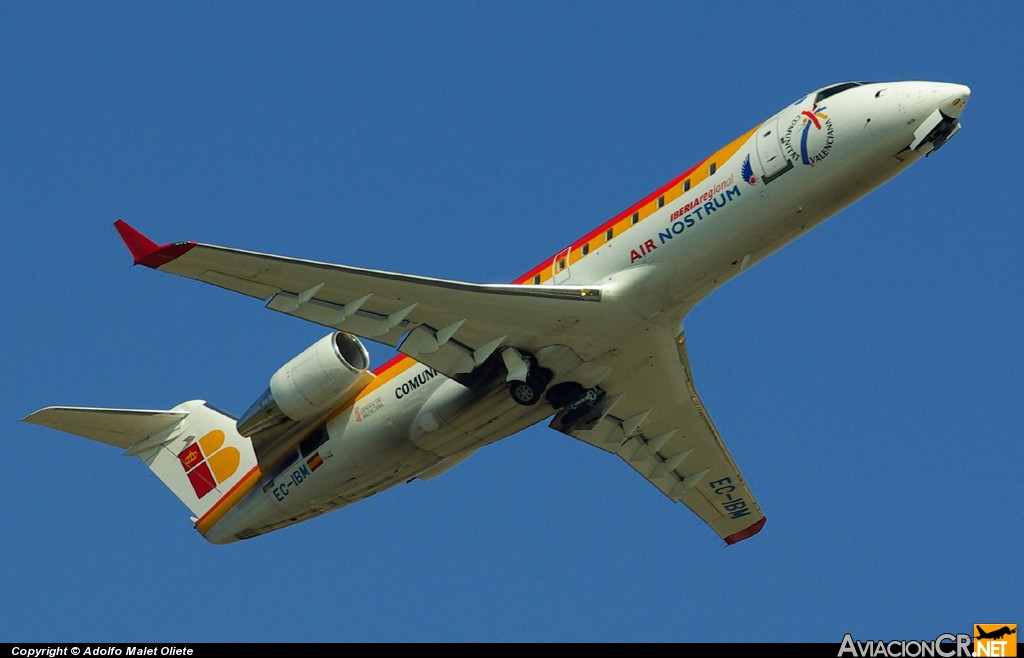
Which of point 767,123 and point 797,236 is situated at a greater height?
point 767,123

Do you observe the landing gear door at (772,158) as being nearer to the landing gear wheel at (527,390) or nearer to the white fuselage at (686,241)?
the white fuselage at (686,241)

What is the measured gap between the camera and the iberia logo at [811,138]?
2581 cm

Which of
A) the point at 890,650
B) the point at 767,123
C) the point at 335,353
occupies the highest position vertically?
the point at 767,123

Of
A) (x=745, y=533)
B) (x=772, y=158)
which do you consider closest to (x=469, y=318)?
(x=772, y=158)

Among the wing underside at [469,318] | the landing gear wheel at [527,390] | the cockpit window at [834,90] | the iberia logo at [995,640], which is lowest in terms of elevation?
the iberia logo at [995,640]

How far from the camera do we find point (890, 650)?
22969mm

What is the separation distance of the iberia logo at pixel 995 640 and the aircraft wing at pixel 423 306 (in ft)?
27.6

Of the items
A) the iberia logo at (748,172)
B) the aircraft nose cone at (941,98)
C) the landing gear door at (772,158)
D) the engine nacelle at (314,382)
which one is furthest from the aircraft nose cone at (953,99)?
the engine nacelle at (314,382)

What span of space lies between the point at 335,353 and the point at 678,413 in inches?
301

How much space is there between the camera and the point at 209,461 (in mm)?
33562

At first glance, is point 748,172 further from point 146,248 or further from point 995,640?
point 146,248

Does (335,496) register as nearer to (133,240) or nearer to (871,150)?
(133,240)

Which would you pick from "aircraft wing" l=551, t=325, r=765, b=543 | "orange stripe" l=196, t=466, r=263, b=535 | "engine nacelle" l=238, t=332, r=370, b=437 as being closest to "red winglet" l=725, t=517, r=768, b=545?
"aircraft wing" l=551, t=325, r=765, b=543

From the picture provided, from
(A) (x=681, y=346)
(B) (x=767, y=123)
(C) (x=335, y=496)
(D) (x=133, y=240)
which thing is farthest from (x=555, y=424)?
(D) (x=133, y=240)
